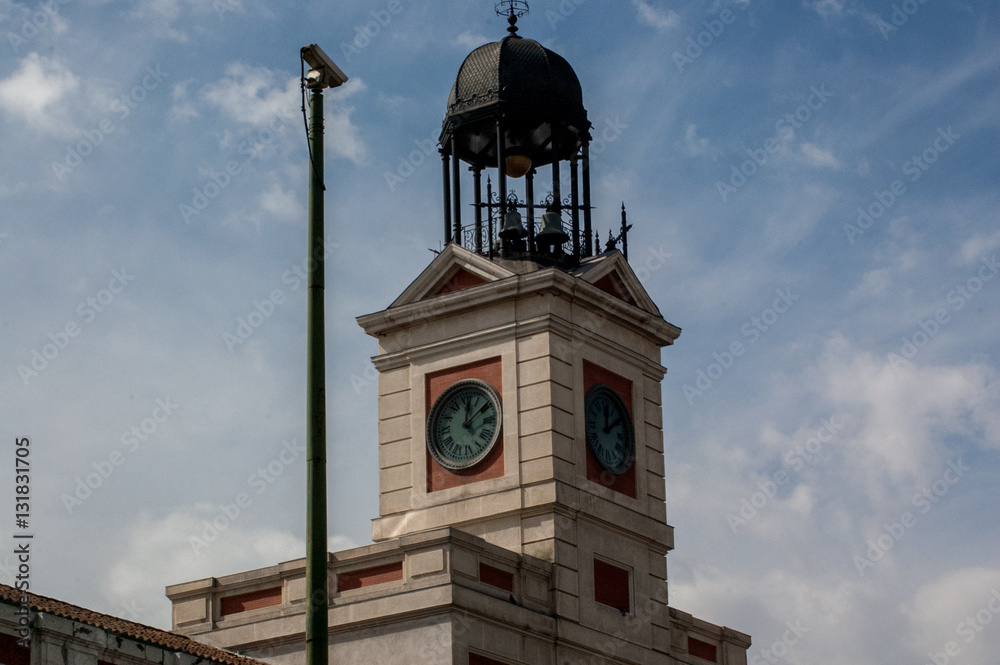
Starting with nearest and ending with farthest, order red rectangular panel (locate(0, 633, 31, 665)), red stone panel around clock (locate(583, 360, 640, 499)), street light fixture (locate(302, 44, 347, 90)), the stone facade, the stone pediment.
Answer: street light fixture (locate(302, 44, 347, 90))
red rectangular panel (locate(0, 633, 31, 665))
the stone facade
red stone panel around clock (locate(583, 360, 640, 499))
the stone pediment

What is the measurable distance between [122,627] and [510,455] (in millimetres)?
12114

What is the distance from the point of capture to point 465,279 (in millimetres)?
47375

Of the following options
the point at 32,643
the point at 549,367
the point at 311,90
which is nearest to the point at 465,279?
the point at 549,367

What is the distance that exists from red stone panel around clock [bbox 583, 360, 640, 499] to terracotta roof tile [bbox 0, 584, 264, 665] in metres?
9.76

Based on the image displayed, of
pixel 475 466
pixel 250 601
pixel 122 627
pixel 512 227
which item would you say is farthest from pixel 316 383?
pixel 512 227

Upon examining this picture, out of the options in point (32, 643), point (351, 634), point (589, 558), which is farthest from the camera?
point (589, 558)

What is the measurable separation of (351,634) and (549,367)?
25.7 ft

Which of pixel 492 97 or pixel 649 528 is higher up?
pixel 492 97

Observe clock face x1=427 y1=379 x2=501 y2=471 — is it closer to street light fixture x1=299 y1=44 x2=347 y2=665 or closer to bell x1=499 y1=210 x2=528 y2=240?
bell x1=499 y1=210 x2=528 y2=240

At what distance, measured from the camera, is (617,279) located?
158 ft

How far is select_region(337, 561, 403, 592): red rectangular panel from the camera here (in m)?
41.9

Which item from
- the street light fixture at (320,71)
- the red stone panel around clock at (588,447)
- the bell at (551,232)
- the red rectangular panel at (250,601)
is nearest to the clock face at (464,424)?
the red stone panel around clock at (588,447)

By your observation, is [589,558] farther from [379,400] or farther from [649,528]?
[379,400]

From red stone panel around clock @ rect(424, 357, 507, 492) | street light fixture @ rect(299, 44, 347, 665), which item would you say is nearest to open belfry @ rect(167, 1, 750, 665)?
red stone panel around clock @ rect(424, 357, 507, 492)
